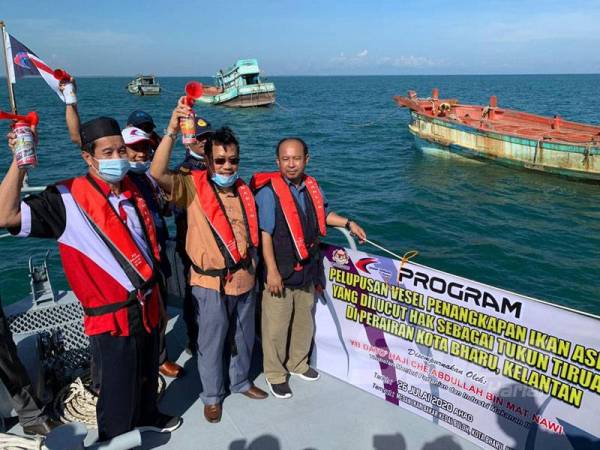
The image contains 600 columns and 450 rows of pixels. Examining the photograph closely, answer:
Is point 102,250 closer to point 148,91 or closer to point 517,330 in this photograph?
point 517,330

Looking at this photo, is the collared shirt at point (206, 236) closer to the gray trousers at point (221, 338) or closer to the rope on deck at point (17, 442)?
the gray trousers at point (221, 338)

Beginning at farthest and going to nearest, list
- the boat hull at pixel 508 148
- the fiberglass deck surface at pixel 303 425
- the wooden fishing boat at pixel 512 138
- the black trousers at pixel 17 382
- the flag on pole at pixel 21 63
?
the wooden fishing boat at pixel 512 138, the boat hull at pixel 508 148, the flag on pole at pixel 21 63, the fiberglass deck surface at pixel 303 425, the black trousers at pixel 17 382

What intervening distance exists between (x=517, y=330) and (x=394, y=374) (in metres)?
1.09

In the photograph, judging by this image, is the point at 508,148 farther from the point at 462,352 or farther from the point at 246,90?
the point at 246,90

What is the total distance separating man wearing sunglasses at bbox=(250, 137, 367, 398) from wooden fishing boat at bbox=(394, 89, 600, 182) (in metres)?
17.7

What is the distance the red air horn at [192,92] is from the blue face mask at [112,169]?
1.75ft

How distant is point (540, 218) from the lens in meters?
14.7

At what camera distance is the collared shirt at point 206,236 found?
2.98m

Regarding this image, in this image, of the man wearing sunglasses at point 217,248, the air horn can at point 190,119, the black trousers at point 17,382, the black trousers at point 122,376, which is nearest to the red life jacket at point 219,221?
the man wearing sunglasses at point 217,248

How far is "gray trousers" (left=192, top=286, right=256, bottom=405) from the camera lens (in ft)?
10.4

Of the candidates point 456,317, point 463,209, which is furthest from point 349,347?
point 463,209

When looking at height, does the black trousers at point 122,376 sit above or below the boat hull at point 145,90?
below

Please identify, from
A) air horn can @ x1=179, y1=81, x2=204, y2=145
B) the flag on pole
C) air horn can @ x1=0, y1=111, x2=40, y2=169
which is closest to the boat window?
the flag on pole

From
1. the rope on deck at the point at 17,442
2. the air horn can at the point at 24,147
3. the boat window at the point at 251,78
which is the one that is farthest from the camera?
the boat window at the point at 251,78
